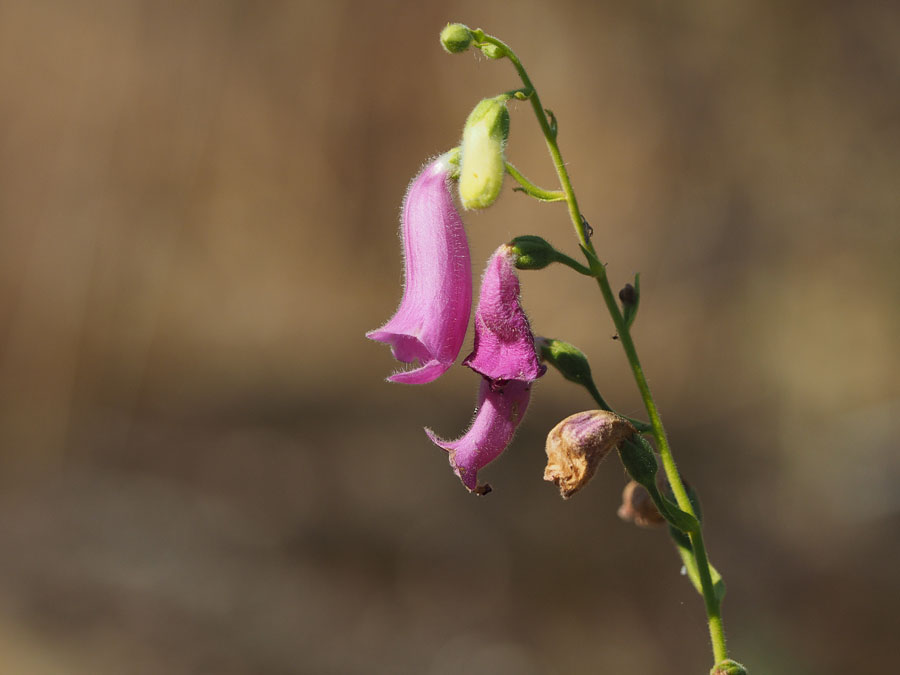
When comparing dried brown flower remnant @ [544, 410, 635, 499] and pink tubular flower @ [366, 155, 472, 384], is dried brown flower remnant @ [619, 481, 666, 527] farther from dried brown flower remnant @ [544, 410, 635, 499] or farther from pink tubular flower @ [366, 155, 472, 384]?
pink tubular flower @ [366, 155, 472, 384]

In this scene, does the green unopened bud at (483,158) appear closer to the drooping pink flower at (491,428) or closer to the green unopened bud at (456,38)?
the green unopened bud at (456,38)

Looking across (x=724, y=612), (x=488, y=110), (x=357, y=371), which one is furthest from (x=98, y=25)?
(x=488, y=110)

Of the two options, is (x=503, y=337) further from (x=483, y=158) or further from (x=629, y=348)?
(x=483, y=158)

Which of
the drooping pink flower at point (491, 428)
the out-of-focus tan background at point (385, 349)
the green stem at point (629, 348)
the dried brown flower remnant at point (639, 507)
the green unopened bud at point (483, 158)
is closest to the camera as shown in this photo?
the green unopened bud at point (483, 158)

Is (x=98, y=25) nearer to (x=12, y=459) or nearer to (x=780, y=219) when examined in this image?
(x=12, y=459)

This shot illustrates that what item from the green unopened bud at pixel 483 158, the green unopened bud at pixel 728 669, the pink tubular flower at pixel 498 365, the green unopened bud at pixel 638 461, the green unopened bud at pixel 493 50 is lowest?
the green unopened bud at pixel 728 669

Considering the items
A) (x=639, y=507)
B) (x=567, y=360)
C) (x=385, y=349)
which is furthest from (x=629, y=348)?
(x=385, y=349)

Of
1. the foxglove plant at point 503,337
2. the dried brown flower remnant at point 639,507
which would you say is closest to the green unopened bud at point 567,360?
the foxglove plant at point 503,337
